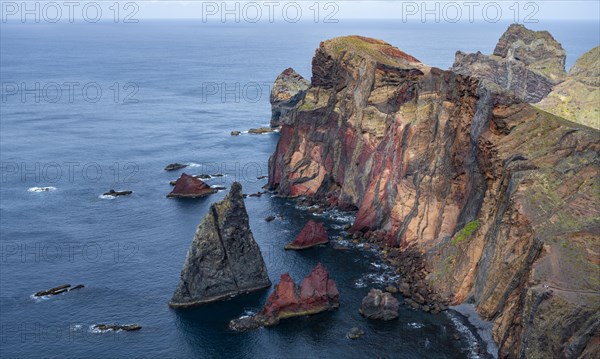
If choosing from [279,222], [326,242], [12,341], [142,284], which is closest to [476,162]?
[326,242]

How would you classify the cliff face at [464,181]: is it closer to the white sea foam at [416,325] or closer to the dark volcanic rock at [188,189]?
the white sea foam at [416,325]

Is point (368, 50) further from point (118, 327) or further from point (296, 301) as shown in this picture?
point (118, 327)

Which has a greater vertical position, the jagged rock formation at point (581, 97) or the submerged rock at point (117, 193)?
the jagged rock formation at point (581, 97)

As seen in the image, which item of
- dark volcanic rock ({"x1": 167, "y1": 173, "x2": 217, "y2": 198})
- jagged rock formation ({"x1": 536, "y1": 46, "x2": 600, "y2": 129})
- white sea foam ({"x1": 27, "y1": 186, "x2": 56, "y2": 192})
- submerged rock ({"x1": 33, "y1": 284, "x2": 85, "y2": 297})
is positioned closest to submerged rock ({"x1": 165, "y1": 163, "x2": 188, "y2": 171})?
dark volcanic rock ({"x1": 167, "y1": 173, "x2": 217, "y2": 198})

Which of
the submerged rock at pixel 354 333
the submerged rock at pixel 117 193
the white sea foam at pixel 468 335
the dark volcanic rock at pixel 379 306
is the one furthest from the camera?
the submerged rock at pixel 117 193

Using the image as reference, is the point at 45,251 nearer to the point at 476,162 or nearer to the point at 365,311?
the point at 365,311

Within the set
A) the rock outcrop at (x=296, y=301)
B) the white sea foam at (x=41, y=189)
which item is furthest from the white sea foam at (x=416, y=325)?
the white sea foam at (x=41, y=189)
